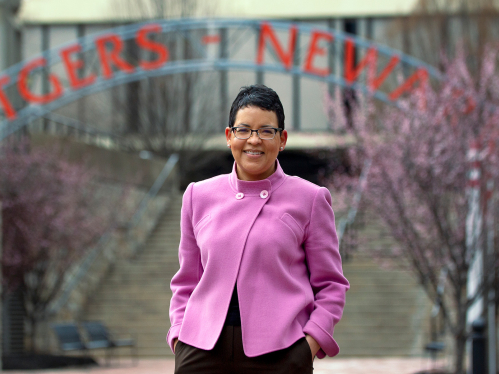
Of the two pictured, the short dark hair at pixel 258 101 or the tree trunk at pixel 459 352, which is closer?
the short dark hair at pixel 258 101

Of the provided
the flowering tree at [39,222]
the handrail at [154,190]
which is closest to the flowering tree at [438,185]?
the flowering tree at [39,222]

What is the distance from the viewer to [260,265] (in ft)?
9.81

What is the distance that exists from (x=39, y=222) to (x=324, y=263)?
12.1m

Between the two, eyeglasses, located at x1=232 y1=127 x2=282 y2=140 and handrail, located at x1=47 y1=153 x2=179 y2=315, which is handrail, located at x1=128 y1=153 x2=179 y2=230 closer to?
handrail, located at x1=47 y1=153 x2=179 y2=315

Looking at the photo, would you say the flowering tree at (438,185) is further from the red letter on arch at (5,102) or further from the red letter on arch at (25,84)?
the red letter on arch at (25,84)

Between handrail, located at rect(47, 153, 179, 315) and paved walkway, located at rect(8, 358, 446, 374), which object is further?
handrail, located at rect(47, 153, 179, 315)

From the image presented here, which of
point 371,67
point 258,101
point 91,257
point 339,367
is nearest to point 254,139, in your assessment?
point 258,101

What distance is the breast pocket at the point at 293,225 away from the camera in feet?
10.00

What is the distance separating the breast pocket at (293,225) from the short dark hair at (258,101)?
0.33 metres

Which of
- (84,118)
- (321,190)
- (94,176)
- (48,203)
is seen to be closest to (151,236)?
(94,176)

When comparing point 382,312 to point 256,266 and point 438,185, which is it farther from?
point 256,266

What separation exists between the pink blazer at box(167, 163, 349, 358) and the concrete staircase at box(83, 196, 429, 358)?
10987 millimetres

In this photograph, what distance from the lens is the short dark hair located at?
3.10 m

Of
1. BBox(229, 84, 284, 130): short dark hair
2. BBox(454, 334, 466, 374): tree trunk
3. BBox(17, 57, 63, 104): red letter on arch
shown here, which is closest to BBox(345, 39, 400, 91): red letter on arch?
BBox(17, 57, 63, 104): red letter on arch
